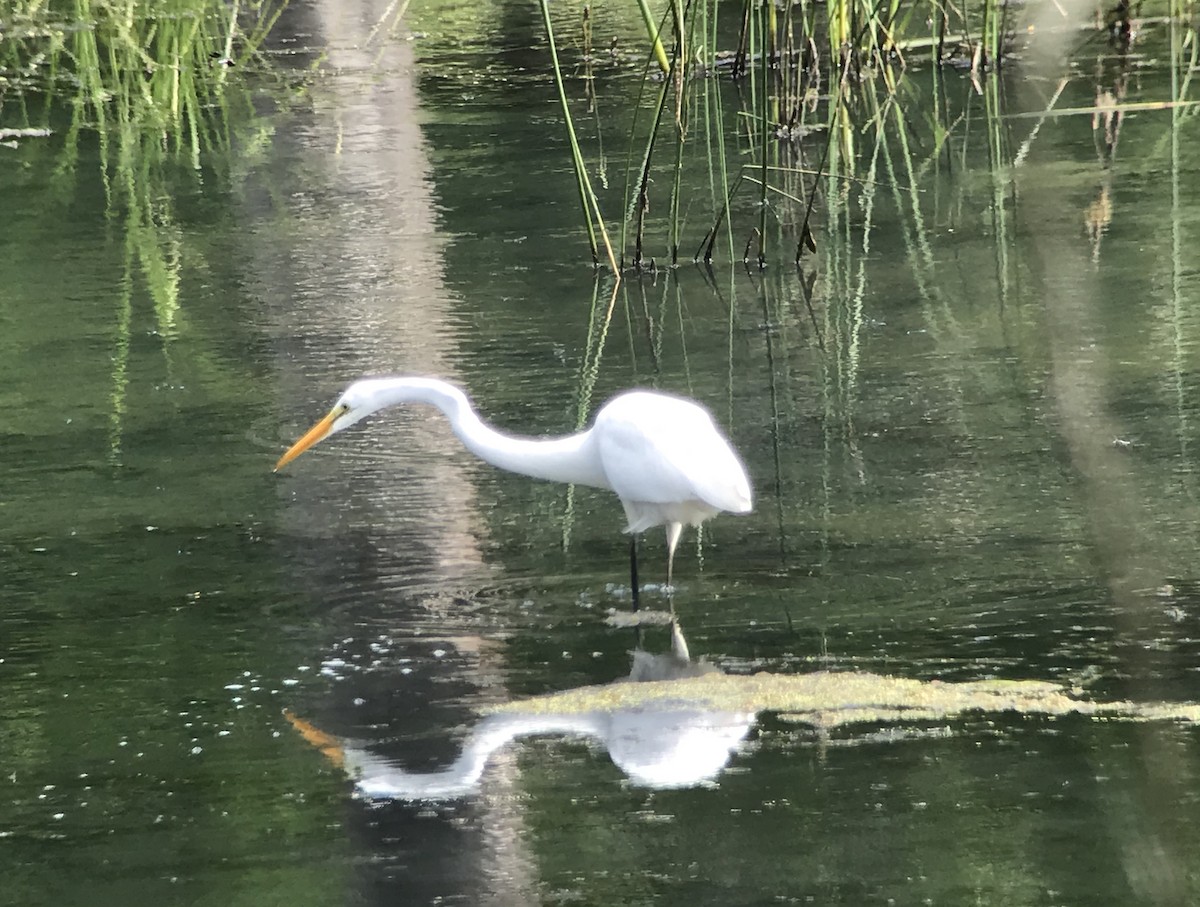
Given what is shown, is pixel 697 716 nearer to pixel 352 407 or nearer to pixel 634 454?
pixel 634 454

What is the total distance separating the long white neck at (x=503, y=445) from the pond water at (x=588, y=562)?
24 centimetres

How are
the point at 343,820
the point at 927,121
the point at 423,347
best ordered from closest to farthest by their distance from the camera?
the point at 343,820
the point at 423,347
the point at 927,121

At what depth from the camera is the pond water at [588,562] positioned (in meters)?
3.29

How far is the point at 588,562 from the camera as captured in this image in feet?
15.8

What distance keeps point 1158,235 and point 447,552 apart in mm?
3941

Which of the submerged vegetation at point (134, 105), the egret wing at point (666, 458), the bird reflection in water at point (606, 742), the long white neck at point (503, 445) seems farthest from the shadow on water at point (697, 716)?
the submerged vegetation at point (134, 105)

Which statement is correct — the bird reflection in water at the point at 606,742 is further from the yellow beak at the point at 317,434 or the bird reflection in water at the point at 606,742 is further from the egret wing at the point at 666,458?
the yellow beak at the point at 317,434

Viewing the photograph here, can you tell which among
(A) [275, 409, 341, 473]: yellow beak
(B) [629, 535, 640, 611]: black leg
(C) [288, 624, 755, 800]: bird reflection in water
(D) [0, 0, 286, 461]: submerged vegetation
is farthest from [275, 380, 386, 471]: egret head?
(D) [0, 0, 286, 461]: submerged vegetation

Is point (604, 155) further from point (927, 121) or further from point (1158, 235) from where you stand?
point (1158, 235)

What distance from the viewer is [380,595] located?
4590 millimetres

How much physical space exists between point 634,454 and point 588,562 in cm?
45

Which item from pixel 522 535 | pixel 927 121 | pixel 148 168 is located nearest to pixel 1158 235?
pixel 927 121

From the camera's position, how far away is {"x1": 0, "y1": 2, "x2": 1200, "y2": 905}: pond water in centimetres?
329

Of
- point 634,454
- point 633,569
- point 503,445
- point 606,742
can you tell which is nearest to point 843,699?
point 606,742
